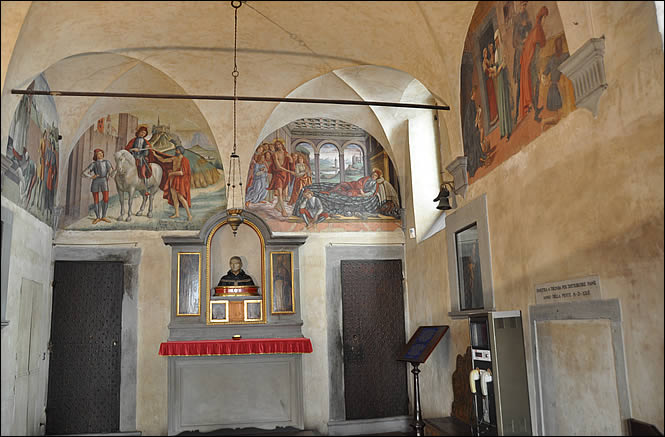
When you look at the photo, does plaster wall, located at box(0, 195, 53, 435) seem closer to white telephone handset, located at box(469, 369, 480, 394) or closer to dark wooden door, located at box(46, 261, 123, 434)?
dark wooden door, located at box(46, 261, 123, 434)

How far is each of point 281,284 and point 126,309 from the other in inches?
Result: 108

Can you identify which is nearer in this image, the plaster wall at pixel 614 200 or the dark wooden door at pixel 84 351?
the plaster wall at pixel 614 200

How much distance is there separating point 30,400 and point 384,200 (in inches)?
272

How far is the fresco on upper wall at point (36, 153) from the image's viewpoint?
7.79 m

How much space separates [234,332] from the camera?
9.95 m

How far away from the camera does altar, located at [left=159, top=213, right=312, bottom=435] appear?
9.54 meters

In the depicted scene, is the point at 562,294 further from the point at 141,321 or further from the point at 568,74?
the point at 141,321

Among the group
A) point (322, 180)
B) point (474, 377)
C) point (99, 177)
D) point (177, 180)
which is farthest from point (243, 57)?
point (474, 377)

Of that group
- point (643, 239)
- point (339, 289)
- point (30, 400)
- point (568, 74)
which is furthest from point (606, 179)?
point (30, 400)

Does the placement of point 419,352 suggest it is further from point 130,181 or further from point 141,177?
point 130,181

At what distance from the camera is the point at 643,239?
14.0 ft

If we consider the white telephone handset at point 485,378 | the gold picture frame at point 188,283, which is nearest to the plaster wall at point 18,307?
the gold picture frame at point 188,283

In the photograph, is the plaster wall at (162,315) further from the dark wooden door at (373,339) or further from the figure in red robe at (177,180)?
the figure in red robe at (177,180)

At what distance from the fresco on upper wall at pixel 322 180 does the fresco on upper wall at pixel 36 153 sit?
11.0 ft
